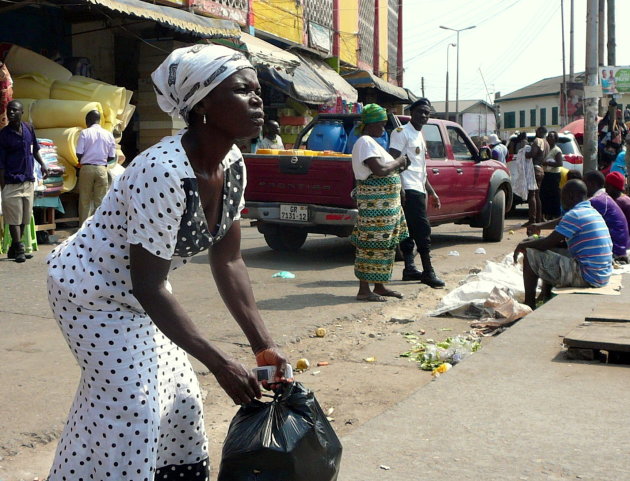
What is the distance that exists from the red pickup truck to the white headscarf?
753cm

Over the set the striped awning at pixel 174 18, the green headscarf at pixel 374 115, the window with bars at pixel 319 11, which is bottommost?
the green headscarf at pixel 374 115

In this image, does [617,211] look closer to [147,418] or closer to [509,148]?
[147,418]

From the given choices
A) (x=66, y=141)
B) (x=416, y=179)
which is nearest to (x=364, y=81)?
(x=66, y=141)

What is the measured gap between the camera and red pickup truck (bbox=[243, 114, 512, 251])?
10086 mm

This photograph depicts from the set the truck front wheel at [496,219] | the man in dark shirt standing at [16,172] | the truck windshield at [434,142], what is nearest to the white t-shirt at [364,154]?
the truck windshield at [434,142]

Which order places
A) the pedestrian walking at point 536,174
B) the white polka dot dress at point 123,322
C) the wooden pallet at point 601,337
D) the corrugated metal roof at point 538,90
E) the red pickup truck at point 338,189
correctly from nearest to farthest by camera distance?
the white polka dot dress at point 123,322, the wooden pallet at point 601,337, the red pickup truck at point 338,189, the pedestrian walking at point 536,174, the corrugated metal roof at point 538,90

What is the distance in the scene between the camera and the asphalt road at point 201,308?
4.47m

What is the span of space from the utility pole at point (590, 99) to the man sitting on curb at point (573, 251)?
9314 mm

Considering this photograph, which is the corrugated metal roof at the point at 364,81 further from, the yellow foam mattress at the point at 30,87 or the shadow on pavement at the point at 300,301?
the shadow on pavement at the point at 300,301

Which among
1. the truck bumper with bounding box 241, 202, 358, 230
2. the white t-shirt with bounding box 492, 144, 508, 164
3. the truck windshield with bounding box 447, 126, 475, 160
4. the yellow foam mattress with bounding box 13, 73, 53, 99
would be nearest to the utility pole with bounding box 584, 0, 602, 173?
the white t-shirt with bounding box 492, 144, 508, 164

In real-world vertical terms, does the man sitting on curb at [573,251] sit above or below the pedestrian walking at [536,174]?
below

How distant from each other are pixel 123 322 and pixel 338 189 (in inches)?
306

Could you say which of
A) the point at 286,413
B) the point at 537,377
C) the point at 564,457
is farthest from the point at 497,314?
the point at 286,413

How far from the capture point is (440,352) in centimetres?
582
